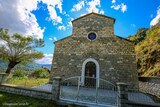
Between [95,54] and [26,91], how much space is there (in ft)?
24.7

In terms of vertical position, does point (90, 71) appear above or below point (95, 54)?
below

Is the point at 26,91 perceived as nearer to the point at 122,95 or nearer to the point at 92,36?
the point at 122,95

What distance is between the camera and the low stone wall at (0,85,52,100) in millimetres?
7052

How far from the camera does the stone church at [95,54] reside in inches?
462

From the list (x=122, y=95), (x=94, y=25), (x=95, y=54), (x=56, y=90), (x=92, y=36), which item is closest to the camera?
(x=122, y=95)

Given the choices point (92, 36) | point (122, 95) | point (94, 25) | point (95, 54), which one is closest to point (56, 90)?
point (122, 95)

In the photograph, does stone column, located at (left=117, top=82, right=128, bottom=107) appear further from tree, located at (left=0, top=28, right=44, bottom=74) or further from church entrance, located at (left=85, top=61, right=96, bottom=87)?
tree, located at (left=0, top=28, right=44, bottom=74)

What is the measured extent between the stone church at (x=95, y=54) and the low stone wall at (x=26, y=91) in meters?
5.07

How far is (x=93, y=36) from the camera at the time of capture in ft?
43.4

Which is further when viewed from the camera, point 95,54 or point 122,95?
point 95,54

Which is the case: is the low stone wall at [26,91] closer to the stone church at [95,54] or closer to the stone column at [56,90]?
the stone column at [56,90]

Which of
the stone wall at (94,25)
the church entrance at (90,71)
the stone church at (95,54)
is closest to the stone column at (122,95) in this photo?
the stone church at (95,54)

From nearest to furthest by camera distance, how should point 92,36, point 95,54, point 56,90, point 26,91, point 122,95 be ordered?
point 122,95
point 56,90
point 26,91
point 95,54
point 92,36

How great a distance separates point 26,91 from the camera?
7.60 meters
